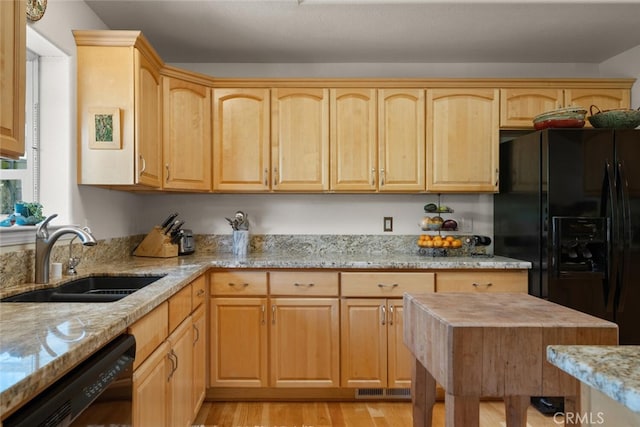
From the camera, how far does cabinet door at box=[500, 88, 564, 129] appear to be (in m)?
3.07

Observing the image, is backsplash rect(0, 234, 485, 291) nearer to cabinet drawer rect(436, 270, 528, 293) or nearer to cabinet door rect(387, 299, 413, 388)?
cabinet drawer rect(436, 270, 528, 293)

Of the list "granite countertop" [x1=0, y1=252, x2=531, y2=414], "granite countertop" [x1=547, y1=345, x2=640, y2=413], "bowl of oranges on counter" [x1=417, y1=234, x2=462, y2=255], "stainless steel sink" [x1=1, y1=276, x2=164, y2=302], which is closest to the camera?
"granite countertop" [x1=547, y1=345, x2=640, y2=413]

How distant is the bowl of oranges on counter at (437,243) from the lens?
304 cm

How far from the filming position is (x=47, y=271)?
1.88 metres

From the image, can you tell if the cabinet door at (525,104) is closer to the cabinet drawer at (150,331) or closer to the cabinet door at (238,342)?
the cabinet door at (238,342)

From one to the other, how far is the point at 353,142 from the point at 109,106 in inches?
63.1

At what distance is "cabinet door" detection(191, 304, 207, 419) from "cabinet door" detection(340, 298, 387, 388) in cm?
89

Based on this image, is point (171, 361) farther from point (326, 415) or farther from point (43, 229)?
point (326, 415)

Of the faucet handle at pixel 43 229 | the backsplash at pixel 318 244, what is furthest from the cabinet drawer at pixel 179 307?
the backsplash at pixel 318 244

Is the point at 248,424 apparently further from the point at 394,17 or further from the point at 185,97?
the point at 394,17

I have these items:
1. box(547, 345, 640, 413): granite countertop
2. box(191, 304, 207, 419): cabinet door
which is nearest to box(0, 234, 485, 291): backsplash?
box(191, 304, 207, 419): cabinet door

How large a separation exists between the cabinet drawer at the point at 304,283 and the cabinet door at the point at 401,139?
32.2 inches

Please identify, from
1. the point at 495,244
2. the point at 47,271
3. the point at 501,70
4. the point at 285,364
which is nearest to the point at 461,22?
the point at 501,70

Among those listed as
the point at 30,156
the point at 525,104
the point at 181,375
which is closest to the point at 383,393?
the point at 181,375
